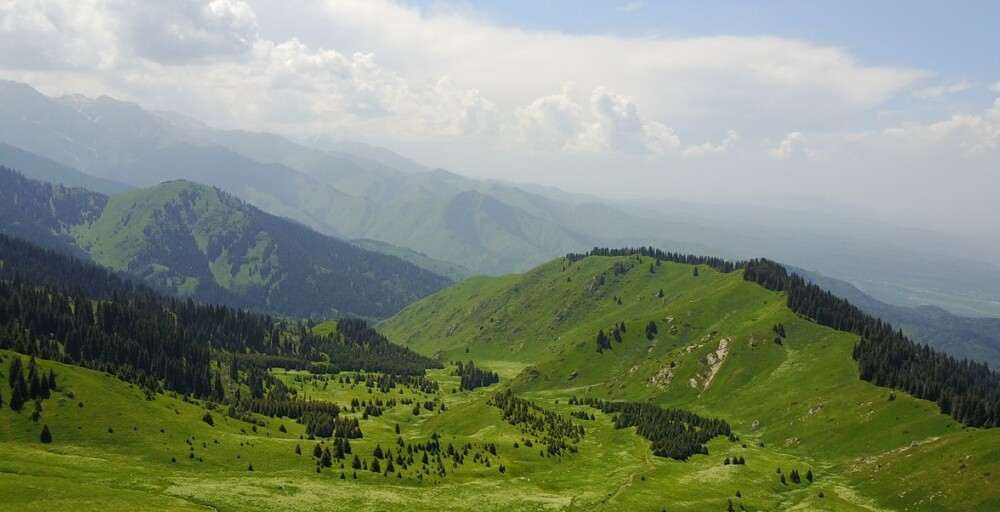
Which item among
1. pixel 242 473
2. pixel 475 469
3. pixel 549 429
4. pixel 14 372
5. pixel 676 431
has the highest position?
pixel 14 372

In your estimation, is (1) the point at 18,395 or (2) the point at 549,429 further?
(2) the point at 549,429

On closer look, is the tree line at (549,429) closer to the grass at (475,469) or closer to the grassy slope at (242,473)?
the grass at (475,469)

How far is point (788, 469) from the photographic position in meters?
143

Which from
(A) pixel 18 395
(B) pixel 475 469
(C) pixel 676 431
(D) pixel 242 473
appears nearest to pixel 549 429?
(C) pixel 676 431

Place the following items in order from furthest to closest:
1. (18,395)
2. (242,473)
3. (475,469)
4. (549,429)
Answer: (549,429) → (475,469) → (18,395) → (242,473)

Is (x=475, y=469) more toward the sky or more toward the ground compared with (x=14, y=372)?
more toward the ground

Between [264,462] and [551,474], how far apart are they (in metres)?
58.3

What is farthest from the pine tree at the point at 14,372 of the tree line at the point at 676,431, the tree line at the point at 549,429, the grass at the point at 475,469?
the tree line at the point at 676,431

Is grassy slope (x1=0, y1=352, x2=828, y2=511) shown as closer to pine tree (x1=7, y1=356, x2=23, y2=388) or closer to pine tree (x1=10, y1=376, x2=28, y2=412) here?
pine tree (x1=7, y1=356, x2=23, y2=388)

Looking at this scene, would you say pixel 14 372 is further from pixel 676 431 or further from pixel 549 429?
pixel 676 431

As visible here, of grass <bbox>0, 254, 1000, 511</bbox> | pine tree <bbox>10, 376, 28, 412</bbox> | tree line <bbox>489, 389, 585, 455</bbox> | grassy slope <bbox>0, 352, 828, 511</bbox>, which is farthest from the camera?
tree line <bbox>489, 389, 585, 455</bbox>

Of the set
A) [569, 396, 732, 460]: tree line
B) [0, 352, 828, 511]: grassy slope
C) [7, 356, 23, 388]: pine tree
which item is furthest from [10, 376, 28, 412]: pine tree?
[569, 396, 732, 460]: tree line

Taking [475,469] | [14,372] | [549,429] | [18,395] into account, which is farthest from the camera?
[549,429]

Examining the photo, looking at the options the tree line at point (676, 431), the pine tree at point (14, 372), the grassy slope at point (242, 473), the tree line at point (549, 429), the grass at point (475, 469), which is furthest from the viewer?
the tree line at point (549, 429)
